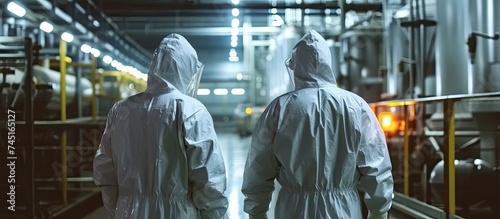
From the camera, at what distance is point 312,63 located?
2.80 m

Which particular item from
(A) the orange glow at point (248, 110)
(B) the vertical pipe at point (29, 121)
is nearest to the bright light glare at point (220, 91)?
(A) the orange glow at point (248, 110)

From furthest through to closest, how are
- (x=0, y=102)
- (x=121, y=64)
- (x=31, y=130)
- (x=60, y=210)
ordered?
(x=121, y=64), (x=60, y=210), (x=0, y=102), (x=31, y=130)

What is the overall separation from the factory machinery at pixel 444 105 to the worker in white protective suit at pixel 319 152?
5.96 ft

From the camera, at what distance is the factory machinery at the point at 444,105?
19.4 ft

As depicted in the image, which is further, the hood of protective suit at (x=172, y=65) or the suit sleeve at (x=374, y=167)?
the hood of protective suit at (x=172, y=65)

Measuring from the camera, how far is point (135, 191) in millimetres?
2818

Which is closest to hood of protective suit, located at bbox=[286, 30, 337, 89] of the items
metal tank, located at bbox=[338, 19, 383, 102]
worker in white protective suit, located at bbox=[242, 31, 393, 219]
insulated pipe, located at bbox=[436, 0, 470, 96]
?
worker in white protective suit, located at bbox=[242, 31, 393, 219]

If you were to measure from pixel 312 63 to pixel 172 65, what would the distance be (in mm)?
717

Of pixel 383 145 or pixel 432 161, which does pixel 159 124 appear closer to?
pixel 383 145

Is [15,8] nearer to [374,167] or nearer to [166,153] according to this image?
[166,153]

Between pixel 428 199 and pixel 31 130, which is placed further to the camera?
pixel 428 199

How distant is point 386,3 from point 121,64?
19.5ft

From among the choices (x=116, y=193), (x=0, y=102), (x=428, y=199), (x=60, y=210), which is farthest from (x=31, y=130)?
(x=428, y=199)

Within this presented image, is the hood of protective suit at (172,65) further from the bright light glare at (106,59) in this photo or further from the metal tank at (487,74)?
the bright light glare at (106,59)
